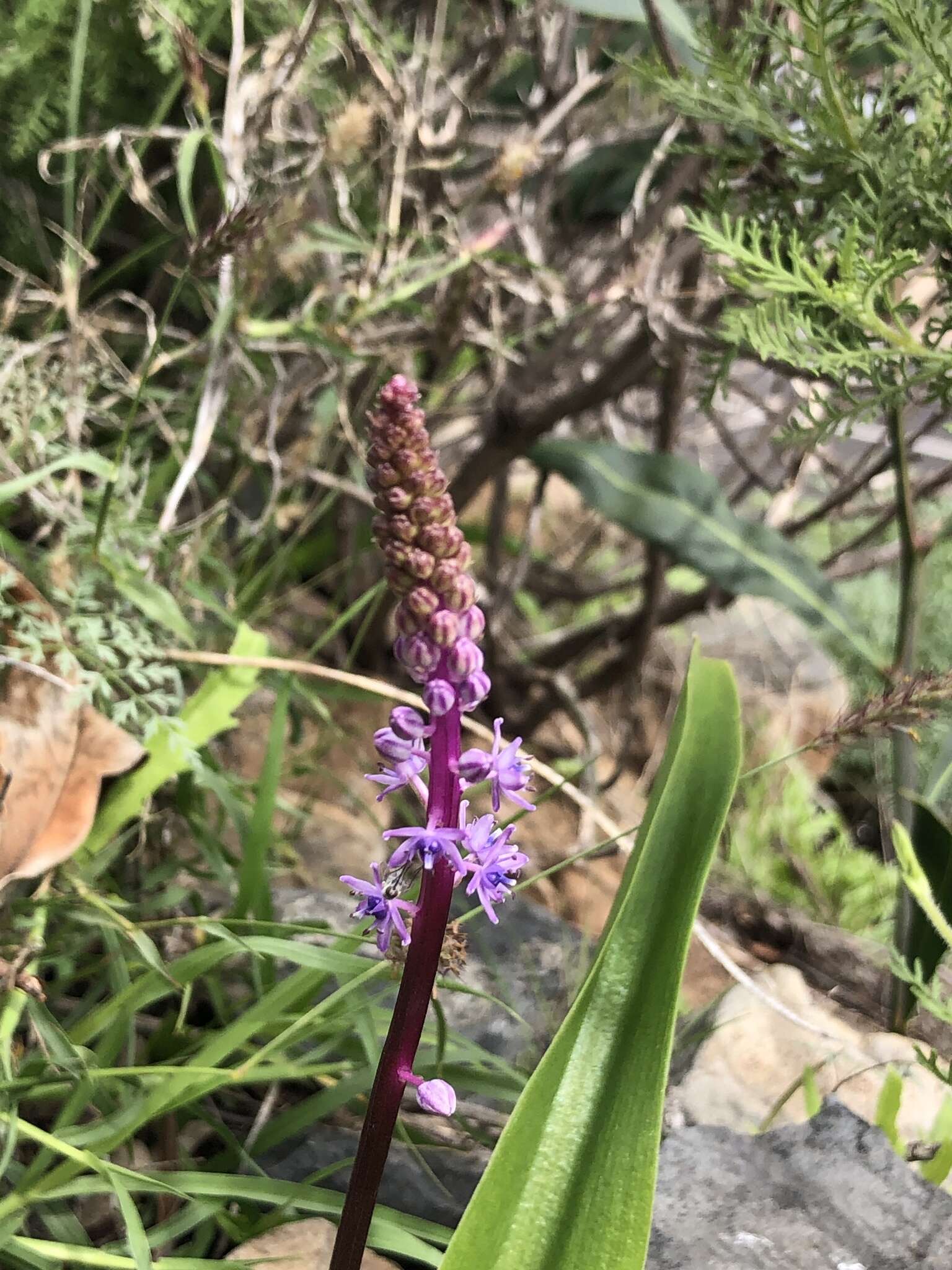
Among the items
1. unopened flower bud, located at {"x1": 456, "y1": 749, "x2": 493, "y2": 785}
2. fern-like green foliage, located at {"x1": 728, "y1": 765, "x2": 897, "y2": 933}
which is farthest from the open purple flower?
fern-like green foliage, located at {"x1": 728, "y1": 765, "x2": 897, "y2": 933}

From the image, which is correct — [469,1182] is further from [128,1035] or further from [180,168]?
[180,168]

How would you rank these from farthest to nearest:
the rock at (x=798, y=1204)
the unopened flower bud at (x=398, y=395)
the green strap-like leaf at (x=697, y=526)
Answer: the green strap-like leaf at (x=697, y=526)
the rock at (x=798, y=1204)
the unopened flower bud at (x=398, y=395)

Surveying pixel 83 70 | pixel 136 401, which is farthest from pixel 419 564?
pixel 83 70

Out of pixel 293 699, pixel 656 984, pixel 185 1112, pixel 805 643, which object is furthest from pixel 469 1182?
pixel 805 643

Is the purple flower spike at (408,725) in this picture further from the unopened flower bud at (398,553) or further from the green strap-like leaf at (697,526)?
the green strap-like leaf at (697,526)

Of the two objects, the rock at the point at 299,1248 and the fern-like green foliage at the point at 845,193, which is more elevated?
the fern-like green foliage at the point at 845,193

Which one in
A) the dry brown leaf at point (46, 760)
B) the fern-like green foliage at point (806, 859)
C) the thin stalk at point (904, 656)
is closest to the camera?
the dry brown leaf at point (46, 760)

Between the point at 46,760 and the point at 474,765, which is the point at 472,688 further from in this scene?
the point at 46,760

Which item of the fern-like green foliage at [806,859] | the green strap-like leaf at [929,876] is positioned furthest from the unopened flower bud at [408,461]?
the fern-like green foliage at [806,859]
